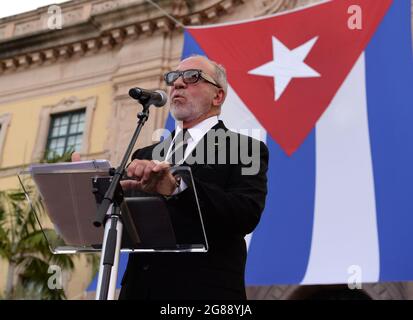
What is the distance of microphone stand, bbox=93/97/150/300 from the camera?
2186mm

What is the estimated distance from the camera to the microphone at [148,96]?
2.68m

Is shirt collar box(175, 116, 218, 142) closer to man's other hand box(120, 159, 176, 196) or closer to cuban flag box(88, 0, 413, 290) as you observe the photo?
man's other hand box(120, 159, 176, 196)

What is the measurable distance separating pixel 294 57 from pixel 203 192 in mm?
7586

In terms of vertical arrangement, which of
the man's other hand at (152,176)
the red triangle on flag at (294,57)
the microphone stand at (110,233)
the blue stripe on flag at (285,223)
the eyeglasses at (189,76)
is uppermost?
the red triangle on flag at (294,57)

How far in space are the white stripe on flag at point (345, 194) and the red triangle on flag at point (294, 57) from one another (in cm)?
26

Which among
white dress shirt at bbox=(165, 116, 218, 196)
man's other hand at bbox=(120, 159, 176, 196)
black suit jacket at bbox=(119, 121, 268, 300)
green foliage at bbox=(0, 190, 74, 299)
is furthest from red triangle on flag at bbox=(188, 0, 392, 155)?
man's other hand at bbox=(120, 159, 176, 196)

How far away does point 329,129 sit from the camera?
8.81m

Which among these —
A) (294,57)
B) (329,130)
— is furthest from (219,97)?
(294,57)

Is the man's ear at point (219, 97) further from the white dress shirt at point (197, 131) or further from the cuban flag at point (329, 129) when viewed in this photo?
the cuban flag at point (329, 129)

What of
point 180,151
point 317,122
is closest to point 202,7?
point 317,122

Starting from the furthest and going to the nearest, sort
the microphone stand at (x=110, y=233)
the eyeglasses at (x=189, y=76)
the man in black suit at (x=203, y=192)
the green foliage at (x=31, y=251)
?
the green foliage at (x=31, y=251) → the eyeglasses at (x=189, y=76) → the man in black suit at (x=203, y=192) → the microphone stand at (x=110, y=233)

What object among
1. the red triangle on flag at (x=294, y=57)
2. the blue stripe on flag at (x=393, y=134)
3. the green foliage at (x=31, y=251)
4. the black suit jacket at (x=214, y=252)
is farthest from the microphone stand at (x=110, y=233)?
the green foliage at (x=31, y=251)
